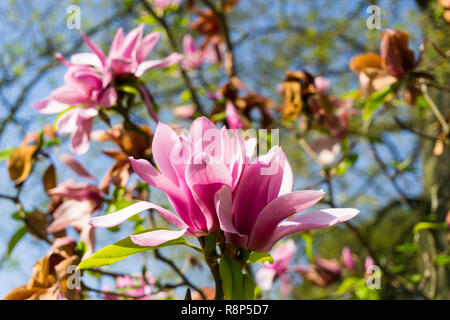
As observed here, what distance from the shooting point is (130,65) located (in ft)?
2.31

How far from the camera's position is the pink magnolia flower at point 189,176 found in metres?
0.40

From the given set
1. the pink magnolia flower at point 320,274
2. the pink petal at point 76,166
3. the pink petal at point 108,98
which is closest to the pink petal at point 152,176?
the pink petal at point 108,98

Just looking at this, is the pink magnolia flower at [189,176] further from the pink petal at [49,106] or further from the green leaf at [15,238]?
the green leaf at [15,238]

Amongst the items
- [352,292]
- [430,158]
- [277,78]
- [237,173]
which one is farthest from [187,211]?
[277,78]

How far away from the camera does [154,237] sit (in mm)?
407

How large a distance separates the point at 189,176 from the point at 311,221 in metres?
0.11

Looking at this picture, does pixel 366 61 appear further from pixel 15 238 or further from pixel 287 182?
pixel 15 238

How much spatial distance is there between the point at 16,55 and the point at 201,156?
247 centimetres

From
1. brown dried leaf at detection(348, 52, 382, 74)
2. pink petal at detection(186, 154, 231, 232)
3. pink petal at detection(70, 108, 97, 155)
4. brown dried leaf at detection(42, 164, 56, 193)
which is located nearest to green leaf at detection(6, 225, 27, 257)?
brown dried leaf at detection(42, 164, 56, 193)

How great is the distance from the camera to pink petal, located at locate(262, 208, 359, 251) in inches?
15.7

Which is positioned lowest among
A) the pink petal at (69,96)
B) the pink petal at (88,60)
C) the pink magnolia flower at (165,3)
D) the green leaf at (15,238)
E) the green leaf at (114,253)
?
the green leaf at (15,238)

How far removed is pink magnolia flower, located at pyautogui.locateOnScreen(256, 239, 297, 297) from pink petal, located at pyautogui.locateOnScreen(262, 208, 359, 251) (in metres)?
0.76

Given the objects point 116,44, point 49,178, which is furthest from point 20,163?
point 116,44
